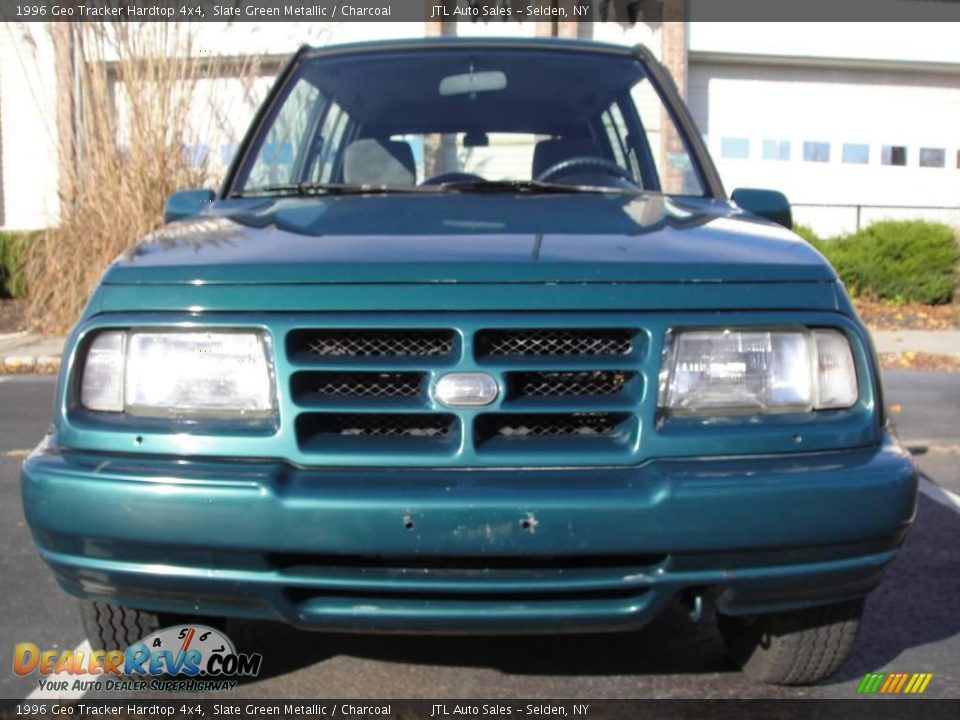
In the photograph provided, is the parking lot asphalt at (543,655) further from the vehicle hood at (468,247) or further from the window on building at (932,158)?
the window on building at (932,158)

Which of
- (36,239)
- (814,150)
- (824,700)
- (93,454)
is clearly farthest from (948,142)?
(93,454)

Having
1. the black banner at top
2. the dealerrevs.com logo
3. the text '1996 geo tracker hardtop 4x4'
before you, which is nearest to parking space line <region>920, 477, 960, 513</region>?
the text '1996 geo tracker hardtop 4x4'

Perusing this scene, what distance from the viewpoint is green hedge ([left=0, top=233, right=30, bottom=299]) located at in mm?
10562

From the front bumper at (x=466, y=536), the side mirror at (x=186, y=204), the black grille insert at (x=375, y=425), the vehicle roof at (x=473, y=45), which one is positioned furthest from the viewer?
the vehicle roof at (x=473, y=45)

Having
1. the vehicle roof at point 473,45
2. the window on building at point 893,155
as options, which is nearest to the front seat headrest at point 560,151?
A: the vehicle roof at point 473,45

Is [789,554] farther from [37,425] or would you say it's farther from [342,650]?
[37,425]

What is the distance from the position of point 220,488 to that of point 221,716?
2.67ft

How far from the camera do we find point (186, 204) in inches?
131

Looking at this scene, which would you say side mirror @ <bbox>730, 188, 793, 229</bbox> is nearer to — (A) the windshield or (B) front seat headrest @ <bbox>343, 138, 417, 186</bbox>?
(A) the windshield

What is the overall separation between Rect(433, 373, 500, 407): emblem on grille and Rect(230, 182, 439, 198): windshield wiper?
1107 mm

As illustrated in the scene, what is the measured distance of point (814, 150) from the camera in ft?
54.7

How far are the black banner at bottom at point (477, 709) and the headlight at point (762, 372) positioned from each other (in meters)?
0.86

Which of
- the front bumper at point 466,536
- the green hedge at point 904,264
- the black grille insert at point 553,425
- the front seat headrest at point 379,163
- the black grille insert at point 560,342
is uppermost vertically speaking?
the front seat headrest at point 379,163

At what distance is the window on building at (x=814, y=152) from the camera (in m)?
16.6
